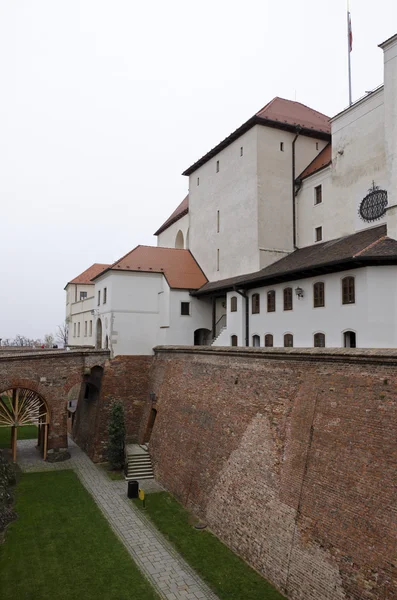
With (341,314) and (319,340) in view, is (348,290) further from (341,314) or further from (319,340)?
(319,340)

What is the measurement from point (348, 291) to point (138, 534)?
1126cm

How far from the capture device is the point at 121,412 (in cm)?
2284

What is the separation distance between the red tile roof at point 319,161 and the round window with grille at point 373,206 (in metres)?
4.37

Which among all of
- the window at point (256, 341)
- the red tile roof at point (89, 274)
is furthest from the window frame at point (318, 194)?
the red tile roof at point (89, 274)

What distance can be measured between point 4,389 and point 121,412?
19.2 ft

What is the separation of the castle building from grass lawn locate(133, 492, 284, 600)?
8078 millimetres

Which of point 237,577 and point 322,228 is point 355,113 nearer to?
point 322,228

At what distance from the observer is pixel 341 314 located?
16.7m

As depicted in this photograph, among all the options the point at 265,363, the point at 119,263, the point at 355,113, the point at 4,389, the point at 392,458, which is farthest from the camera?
the point at 119,263

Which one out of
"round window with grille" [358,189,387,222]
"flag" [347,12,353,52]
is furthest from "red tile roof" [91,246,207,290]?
"flag" [347,12,353,52]

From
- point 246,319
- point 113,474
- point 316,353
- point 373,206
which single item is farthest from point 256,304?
point 113,474

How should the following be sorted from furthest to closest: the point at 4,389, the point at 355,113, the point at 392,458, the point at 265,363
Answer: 1. the point at 4,389
2. the point at 355,113
3. the point at 265,363
4. the point at 392,458

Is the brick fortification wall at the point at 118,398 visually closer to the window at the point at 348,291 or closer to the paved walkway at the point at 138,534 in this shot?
the paved walkway at the point at 138,534

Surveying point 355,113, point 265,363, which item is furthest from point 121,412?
point 355,113
